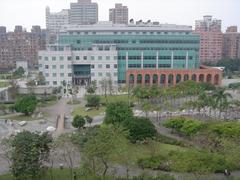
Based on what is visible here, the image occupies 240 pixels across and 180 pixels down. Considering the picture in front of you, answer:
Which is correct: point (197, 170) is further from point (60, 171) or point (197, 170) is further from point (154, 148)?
point (60, 171)

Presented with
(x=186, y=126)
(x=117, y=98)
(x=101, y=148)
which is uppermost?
(x=101, y=148)

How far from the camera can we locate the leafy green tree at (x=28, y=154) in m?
20.4

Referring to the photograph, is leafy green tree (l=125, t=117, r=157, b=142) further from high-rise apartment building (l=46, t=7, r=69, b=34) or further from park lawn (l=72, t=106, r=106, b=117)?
high-rise apartment building (l=46, t=7, r=69, b=34)

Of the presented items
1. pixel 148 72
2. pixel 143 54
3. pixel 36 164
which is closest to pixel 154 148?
pixel 36 164

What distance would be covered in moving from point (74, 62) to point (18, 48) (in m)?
48.7

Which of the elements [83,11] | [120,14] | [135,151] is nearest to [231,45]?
[120,14]

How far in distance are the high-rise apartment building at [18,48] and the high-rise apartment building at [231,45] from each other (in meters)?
67.0

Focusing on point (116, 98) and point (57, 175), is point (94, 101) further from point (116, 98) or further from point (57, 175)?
point (57, 175)

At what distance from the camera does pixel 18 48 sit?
359 ft

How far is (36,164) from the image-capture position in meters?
20.8

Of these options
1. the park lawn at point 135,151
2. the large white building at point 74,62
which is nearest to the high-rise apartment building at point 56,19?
the large white building at point 74,62

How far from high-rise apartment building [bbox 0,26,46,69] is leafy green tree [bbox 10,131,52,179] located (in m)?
90.3

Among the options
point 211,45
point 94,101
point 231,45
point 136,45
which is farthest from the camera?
point 231,45

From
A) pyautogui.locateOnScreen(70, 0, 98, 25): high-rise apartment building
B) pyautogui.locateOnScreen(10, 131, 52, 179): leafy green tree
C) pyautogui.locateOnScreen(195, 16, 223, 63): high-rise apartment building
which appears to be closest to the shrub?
pyautogui.locateOnScreen(10, 131, 52, 179): leafy green tree
